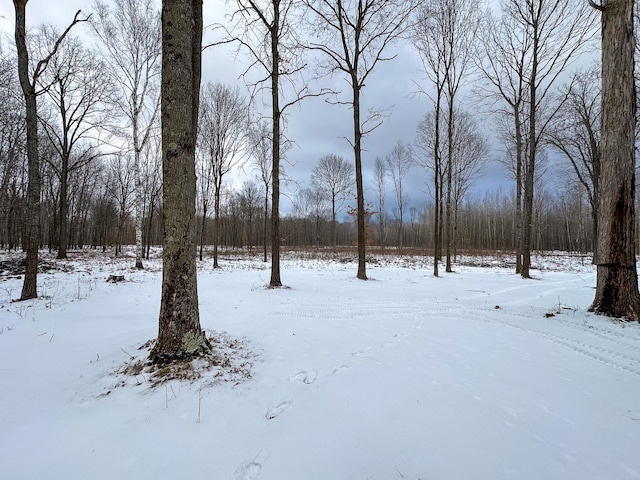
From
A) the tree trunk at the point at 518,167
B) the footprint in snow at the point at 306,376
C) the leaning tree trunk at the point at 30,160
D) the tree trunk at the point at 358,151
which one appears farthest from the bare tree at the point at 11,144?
the tree trunk at the point at 518,167

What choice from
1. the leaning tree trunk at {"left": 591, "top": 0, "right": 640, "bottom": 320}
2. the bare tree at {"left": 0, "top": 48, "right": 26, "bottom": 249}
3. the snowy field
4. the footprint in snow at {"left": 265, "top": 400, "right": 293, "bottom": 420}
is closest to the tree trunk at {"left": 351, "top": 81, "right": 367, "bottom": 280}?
the snowy field

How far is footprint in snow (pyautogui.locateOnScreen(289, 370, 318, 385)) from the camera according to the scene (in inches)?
98.8

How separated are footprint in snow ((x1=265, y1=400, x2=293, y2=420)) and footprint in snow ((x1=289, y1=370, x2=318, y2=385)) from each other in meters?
0.35

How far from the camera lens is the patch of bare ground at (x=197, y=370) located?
98.1 inches

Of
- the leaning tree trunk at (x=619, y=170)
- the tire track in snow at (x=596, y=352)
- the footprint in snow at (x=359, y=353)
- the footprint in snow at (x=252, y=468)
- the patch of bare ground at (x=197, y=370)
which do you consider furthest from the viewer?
the leaning tree trunk at (x=619, y=170)

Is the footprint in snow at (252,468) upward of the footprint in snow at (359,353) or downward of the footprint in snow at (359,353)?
downward

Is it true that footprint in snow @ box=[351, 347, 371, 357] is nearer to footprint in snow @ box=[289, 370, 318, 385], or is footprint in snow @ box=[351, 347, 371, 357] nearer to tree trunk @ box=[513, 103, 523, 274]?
footprint in snow @ box=[289, 370, 318, 385]

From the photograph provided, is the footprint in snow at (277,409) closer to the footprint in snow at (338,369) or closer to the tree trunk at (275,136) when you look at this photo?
the footprint in snow at (338,369)

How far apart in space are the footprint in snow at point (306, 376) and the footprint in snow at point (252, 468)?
0.91m

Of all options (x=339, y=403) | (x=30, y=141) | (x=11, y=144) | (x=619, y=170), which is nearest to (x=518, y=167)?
(x=619, y=170)

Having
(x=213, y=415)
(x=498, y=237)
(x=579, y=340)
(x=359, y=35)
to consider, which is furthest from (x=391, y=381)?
(x=498, y=237)

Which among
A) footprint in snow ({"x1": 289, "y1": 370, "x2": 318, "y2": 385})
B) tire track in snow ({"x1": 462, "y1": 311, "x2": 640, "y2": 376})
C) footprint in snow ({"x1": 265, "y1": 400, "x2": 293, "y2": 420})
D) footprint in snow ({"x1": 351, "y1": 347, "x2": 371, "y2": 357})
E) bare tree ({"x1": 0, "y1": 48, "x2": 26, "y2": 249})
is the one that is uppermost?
bare tree ({"x1": 0, "y1": 48, "x2": 26, "y2": 249})

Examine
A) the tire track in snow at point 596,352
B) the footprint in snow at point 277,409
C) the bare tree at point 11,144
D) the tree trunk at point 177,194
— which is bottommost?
the footprint in snow at point 277,409

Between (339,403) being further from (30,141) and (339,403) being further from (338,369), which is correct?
(30,141)
